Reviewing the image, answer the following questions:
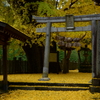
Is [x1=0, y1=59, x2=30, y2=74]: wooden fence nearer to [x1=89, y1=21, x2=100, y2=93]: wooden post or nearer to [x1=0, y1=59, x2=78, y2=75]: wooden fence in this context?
[x1=0, y1=59, x2=78, y2=75]: wooden fence

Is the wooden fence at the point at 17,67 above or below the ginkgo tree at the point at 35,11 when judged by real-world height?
below

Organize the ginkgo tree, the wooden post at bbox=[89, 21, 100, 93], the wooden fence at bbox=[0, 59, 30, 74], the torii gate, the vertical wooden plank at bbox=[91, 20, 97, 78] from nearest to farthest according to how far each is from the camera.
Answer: the wooden post at bbox=[89, 21, 100, 93] < the torii gate < the vertical wooden plank at bbox=[91, 20, 97, 78] < the ginkgo tree < the wooden fence at bbox=[0, 59, 30, 74]

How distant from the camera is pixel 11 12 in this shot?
16.2 meters

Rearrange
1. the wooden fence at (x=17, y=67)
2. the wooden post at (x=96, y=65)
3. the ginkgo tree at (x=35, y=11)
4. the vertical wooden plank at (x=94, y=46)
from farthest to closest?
the wooden fence at (x=17, y=67), the ginkgo tree at (x=35, y=11), the vertical wooden plank at (x=94, y=46), the wooden post at (x=96, y=65)

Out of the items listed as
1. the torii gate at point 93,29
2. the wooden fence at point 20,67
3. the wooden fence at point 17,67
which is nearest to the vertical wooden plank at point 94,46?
the torii gate at point 93,29

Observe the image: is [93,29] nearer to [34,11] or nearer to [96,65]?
[96,65]

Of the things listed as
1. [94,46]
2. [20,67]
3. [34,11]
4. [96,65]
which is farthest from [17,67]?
[96,65]

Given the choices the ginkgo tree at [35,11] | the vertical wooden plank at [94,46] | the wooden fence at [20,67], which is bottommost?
the wooden fence at [20,67]

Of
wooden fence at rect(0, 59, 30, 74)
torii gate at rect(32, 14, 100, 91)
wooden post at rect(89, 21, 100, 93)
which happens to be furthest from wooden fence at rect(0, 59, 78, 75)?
wooden post at rect(89, 21, 100, 93)

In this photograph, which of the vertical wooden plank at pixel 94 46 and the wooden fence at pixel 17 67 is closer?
the vertical wooden plank at pixel 94 46

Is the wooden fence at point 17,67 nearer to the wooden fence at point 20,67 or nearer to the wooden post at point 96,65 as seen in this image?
the wooden fence at point 20,67

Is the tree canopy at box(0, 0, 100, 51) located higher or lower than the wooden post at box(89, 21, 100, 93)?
higher

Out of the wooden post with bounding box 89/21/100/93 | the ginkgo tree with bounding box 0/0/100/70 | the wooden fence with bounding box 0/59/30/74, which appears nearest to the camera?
the wooden post with bounding box 89/21/100/93

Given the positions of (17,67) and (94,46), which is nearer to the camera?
(94,46)
